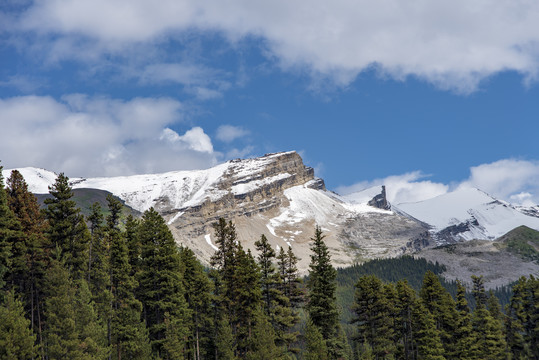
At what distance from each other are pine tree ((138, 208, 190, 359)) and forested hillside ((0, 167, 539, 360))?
12 cm

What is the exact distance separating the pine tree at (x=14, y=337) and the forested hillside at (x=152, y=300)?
3.8 inches

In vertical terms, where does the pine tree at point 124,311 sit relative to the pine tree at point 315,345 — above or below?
above

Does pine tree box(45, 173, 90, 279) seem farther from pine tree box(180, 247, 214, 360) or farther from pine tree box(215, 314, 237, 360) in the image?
pine tree box(215, 314, 237, 360)

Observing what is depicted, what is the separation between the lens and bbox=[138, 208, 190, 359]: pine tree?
181 ft

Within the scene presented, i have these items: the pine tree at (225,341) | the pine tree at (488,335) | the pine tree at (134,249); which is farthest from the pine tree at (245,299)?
the pine tree at (488,335)

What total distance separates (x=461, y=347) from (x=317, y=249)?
27.9 meters

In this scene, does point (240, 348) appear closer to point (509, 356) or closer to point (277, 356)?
point (277, 356)

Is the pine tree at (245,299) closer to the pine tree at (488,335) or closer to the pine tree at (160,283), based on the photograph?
the pine tree at (160,283)

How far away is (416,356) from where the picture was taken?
2768 inches

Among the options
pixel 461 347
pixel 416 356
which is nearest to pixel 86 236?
pixel 416 356

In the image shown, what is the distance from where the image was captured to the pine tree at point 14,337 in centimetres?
3916

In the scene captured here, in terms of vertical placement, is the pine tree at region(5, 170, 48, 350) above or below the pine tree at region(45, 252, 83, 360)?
above

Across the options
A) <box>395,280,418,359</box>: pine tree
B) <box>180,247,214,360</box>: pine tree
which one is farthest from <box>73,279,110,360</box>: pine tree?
<box>395,280,418,359</box>: pine tree

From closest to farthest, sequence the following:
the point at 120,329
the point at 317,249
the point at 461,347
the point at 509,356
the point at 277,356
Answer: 1. the point at 120,329
2. the point at 277,356
3. the point at 317,249
4. the point at 461,347
5. the point at 509,356
